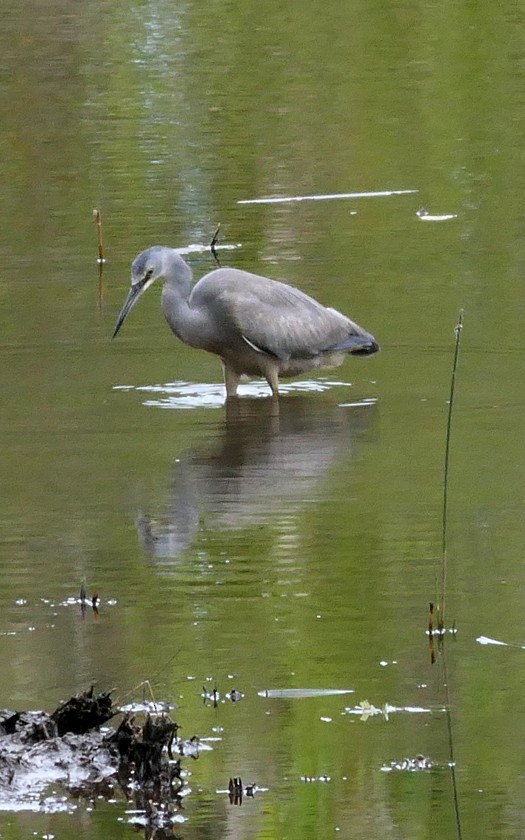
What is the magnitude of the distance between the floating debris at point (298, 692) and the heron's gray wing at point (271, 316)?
4039 mm

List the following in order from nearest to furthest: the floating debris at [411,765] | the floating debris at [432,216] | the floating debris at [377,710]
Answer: the floating debris at [411,765] < the floating debris at [377,710] < the floating debris at [432,216]

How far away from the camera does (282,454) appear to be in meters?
8.81

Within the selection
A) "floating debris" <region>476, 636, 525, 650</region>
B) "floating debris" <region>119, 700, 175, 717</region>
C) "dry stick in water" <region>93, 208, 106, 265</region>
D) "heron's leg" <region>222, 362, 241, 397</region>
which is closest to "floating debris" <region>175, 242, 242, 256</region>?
"dry stick in water" <region>93, 208, 106, 265</region>

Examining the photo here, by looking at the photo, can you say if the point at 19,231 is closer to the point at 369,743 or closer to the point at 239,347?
the point at 239,347

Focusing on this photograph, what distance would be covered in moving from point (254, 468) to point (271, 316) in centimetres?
140

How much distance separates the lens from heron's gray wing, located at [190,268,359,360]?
31.9ft

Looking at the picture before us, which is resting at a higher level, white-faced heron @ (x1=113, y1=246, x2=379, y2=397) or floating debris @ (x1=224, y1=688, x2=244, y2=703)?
floating debris @ (x1=224, y1=688, x2=244, y2=703)

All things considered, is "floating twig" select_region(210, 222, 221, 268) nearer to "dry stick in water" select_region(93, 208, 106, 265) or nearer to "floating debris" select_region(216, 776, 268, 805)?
"dry stick in water" select_region(93, 208, 106, 265)

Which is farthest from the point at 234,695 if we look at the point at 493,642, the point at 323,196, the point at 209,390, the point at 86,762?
the point at 323,196

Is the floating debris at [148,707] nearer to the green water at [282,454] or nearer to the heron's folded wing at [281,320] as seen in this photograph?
the green water at [282,454]

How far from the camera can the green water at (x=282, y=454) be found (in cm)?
545

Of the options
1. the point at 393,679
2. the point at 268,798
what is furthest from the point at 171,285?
the point at 268,798

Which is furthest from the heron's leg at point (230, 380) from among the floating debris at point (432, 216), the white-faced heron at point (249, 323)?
the floating debris at point (432, 216)

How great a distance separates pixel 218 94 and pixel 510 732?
44.8 ft
